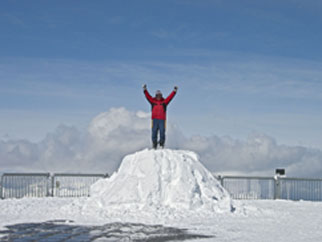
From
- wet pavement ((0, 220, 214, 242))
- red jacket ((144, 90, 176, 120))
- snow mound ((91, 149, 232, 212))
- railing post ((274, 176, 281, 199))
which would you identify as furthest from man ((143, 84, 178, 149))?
railing post ((274, 176, 281, 199))

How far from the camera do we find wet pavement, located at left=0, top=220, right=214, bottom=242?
1109 cm

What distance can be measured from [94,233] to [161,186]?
5.22 metres

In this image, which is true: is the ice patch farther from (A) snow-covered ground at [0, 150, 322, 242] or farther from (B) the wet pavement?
(B) the wet pavement

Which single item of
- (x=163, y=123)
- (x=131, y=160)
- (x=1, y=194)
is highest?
(x=163, y=123)

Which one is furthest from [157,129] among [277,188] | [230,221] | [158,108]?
[277,188]

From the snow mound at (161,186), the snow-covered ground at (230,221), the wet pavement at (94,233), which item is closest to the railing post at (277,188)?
the snow-covered ground at (230,221)

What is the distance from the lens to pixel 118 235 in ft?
37.7

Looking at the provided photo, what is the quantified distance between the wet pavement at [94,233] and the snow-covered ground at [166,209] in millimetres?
78

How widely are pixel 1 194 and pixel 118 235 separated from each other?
49.1 ft

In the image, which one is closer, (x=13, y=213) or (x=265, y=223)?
(x=265, y=223)

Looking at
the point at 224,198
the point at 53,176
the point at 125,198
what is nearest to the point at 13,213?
the point at 125,198

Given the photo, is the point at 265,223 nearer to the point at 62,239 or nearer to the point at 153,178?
the point at 153,178

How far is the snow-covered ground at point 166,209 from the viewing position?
43.1 feet

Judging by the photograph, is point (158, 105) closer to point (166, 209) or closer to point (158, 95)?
point (158, 95)
